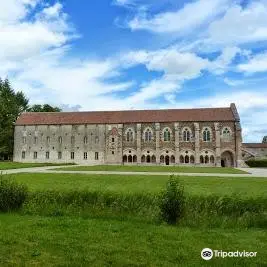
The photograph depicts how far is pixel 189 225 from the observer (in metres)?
9.98

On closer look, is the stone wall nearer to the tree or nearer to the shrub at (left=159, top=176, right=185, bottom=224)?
the tree

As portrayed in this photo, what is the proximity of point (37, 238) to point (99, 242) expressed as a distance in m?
1.48

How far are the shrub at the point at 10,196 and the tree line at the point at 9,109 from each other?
58.1m

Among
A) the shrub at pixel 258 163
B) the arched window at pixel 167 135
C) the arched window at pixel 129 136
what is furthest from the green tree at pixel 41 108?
the shrub at pixel 258 163

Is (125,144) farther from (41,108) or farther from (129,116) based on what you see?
(41,108)

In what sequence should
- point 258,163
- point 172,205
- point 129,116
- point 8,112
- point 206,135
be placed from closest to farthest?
point 172,205 → point 258,163 → point 206,135 → point 129,116 → point 8,112

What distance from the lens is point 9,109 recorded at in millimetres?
73250

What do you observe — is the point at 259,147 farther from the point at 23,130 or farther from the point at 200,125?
the point at 23,130

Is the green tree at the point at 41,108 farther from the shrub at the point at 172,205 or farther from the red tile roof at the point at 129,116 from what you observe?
the shrub at the point at 172,205

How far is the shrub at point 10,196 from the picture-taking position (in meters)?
11.9

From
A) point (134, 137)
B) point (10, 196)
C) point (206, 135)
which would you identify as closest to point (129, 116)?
point (134, 137)

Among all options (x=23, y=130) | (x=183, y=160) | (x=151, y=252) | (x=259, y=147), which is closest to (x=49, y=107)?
(x=23, y=130)

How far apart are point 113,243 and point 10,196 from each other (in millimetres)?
5390

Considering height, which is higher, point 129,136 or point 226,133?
point 226,133
